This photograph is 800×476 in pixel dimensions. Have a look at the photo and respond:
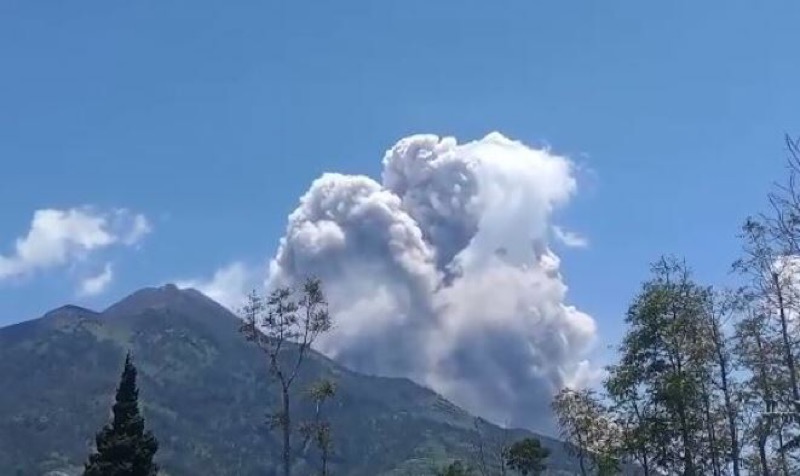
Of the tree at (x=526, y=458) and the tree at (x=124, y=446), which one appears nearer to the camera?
the tree at (x=124, y=446)

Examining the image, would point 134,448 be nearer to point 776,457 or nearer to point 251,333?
point 251,333

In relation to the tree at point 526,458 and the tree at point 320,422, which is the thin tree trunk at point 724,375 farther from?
the tree at point 526,458

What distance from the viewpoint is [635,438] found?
58188mm

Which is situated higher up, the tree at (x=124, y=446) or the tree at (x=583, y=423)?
the tree at (x=583, y=423)

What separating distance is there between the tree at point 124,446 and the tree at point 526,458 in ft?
180

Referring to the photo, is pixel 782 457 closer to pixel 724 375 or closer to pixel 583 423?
pixel 724 375

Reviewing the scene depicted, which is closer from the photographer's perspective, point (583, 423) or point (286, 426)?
point (286, 426)

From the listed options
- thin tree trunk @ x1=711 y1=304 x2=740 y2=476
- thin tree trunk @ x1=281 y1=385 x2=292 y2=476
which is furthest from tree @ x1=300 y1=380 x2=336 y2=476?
thin tree trunk @ x1=711 y1=304 x2=740 y2=476

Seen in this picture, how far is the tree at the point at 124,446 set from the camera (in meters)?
55.4

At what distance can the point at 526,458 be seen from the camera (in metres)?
106

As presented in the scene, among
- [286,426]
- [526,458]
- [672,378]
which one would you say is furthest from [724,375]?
[526,458]

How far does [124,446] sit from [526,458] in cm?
5843

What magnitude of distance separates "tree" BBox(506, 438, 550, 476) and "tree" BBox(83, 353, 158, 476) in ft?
180

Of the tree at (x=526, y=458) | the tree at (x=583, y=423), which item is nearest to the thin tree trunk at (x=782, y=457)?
the tree at (x=583, y=423)
